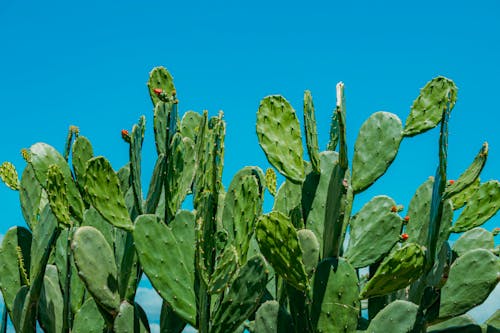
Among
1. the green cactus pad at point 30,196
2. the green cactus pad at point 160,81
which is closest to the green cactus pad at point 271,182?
the green cactus pad at point 160,81

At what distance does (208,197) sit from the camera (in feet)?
11.0

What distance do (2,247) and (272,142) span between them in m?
1.83

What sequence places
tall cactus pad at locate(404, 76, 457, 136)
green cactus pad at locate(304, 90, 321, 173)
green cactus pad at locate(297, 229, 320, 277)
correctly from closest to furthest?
1. green cactus pad at locate(297, 229, 320, 277)
2. green cactus pad at locate(304, 90, 321, 173)
3. tall cactus pad at locate(404, 76, 457, 136)

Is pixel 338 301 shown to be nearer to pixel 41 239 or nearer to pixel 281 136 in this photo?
pixel 281 136

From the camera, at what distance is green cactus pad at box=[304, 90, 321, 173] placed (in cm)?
382

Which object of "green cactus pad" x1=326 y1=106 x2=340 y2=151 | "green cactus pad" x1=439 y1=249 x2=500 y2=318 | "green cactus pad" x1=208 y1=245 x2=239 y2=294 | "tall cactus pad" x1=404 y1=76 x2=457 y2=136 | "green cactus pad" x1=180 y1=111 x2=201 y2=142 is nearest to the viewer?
"green cactus pad" x1=208 y1=245 x2=239 y2=294

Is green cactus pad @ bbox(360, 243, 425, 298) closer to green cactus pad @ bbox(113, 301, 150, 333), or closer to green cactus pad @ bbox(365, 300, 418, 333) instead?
green cactus pad @ bbox(365, 300, 418, 333)

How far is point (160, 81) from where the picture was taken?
4.59m

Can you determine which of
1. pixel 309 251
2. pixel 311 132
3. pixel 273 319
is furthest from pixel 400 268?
pixel 311 132

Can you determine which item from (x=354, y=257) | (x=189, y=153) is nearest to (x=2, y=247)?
(x=189, y=153)

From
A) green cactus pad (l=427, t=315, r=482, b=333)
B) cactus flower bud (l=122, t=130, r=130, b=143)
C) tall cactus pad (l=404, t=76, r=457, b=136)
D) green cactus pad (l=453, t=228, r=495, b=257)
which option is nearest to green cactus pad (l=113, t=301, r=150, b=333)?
cactus flower bud (l=122, t=130, r=130, b=143)

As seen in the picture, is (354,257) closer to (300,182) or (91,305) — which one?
(300,182)

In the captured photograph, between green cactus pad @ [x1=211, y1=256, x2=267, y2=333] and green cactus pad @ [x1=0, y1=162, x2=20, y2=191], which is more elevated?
green cactus pad @ [x1=0, y1=162, x2=20, y2=191]

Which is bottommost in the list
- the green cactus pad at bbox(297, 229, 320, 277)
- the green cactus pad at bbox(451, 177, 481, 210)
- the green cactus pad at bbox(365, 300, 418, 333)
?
the green cactus pad at bbox(365, 300, 418, 333)
